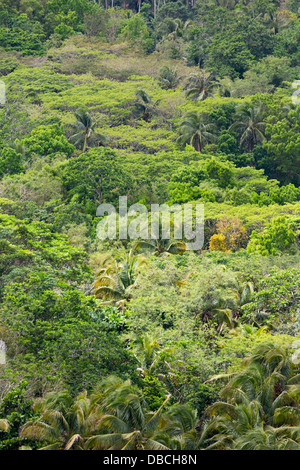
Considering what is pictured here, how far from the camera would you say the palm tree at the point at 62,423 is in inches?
615

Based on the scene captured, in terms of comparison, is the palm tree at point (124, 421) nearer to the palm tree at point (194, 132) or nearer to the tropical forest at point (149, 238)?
the tropical forest at point (149, 238)

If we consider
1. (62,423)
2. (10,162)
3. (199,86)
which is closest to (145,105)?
(199,86)

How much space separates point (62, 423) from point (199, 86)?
45044 mm

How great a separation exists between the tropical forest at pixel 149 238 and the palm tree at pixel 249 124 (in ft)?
0.53

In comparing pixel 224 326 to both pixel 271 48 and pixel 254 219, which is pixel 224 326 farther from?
pixel 271 48

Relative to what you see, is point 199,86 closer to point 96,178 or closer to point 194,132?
point 194,132

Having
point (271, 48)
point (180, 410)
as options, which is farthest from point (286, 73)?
point (180, 410)

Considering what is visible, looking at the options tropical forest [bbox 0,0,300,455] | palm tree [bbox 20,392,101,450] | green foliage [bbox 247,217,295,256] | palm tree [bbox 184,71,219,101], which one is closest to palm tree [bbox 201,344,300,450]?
tropical forest [bbox 0,0,300,455]

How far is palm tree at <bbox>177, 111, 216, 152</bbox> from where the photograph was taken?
5006cm

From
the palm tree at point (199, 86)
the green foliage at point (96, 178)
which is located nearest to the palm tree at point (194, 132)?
the palm tree at point (199, 86)

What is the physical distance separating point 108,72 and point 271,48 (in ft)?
55.2

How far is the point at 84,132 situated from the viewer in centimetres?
4791

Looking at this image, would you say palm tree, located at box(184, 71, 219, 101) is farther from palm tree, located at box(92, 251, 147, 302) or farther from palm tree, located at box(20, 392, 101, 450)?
palm tree, located at box(20, 392, 101, 450)

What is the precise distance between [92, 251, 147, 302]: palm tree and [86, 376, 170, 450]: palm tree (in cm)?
961
